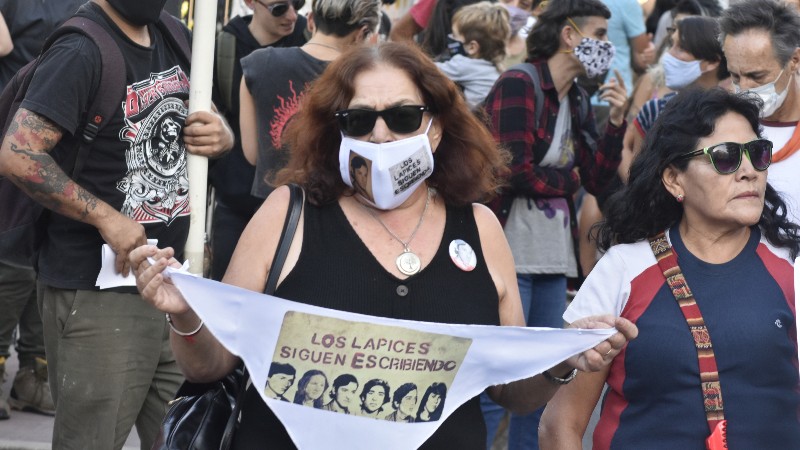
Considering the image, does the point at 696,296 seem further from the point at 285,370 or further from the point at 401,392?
the point at 285,370

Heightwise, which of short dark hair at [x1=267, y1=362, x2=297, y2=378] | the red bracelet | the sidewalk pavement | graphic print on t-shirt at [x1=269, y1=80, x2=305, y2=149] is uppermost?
the red bracelet

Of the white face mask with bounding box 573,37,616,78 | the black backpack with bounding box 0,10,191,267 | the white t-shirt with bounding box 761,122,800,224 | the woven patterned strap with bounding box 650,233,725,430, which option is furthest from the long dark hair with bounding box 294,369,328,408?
the white face mask with bounding box 573,37,616,78

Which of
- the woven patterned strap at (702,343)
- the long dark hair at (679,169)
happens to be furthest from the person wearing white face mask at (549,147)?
the woven patterned strap at (702,343)

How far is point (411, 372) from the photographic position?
3057 millimetres

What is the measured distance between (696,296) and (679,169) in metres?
0.41

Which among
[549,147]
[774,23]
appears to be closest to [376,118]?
[774,23]

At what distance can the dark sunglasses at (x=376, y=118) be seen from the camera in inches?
128

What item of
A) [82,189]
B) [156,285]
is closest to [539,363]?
[156,285]

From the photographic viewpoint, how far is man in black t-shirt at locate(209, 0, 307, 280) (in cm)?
599

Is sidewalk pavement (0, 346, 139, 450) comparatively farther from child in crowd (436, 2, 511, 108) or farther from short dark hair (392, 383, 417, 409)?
short dark hair (392, 383, 417, 409)

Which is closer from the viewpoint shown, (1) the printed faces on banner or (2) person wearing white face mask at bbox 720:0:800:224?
(1) the printed faces on banner

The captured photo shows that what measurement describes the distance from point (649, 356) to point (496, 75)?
401cm

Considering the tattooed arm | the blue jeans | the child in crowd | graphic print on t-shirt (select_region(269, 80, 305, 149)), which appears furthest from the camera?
the child in crowd

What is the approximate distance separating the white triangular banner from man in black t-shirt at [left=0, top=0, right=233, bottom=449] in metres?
1.01
